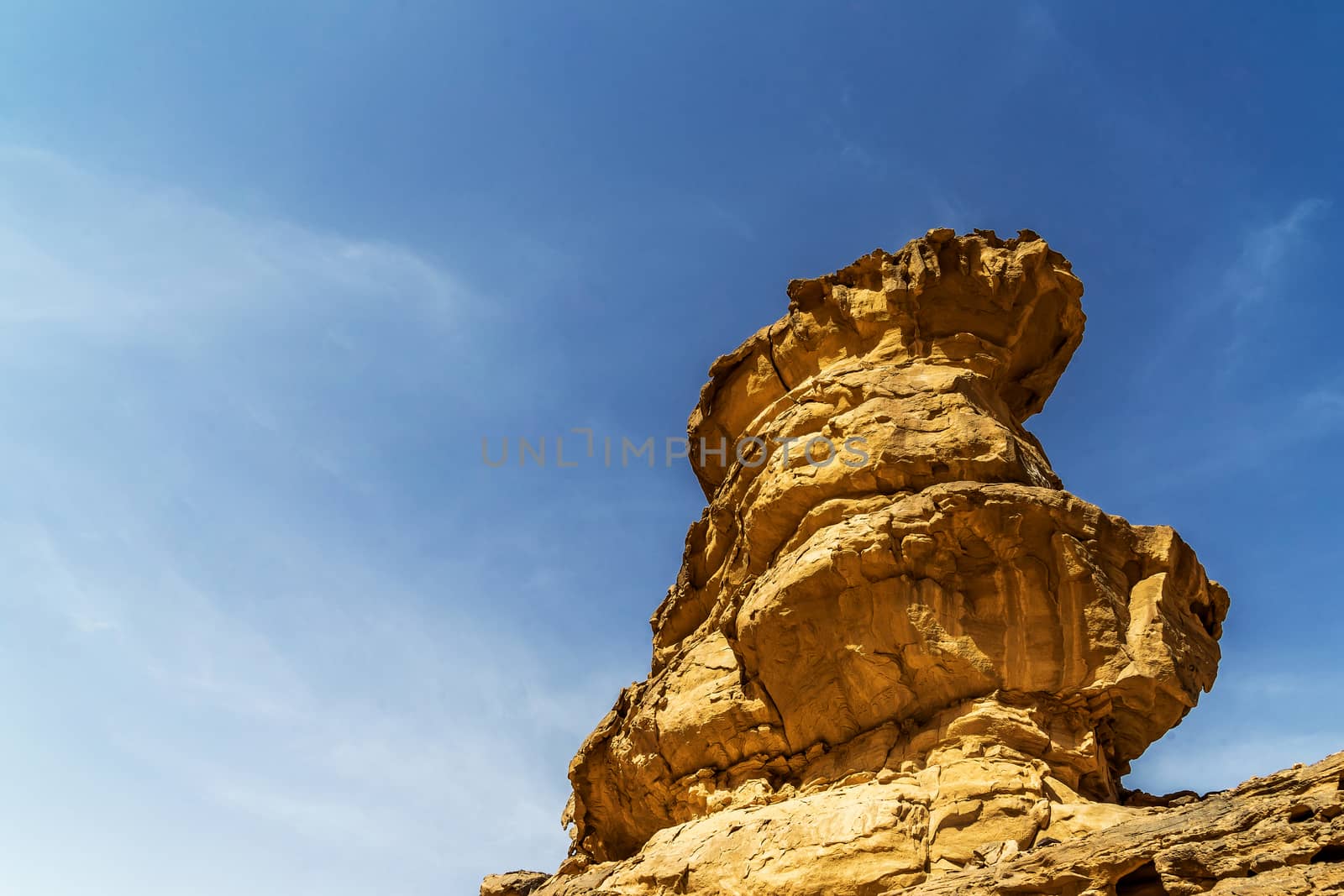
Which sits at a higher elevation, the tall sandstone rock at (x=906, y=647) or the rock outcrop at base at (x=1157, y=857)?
the tall sandstone rock at (x=906, y=647)

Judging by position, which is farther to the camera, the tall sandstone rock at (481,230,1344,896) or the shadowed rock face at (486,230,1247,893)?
the shadowed rock face at (486,230,1247,893)

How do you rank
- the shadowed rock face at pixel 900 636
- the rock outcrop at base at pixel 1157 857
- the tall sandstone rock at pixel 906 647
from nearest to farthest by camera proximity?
the rock outcrop at base at pixel 1157 857 → the tall sandstone rock at pixel 906 647 → the shadowed rock face at pixel 900 636

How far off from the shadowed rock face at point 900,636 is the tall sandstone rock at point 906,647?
5 centimetres

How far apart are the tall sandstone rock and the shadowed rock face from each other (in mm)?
49

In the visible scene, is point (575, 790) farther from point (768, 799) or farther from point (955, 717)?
point (955, 717)

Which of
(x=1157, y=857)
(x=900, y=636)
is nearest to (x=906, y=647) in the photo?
(x=900, y=636)

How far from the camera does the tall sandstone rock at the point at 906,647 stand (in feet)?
52.9

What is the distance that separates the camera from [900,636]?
1852 centimetres

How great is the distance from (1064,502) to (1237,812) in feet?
23.2

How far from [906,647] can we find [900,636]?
0.68 feet

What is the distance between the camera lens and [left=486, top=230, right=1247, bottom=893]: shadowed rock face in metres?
16.6

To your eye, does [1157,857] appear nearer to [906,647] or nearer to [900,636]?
[906,647]

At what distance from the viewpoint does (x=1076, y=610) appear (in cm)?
1805

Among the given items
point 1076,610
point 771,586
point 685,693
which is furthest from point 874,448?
point 685,693
